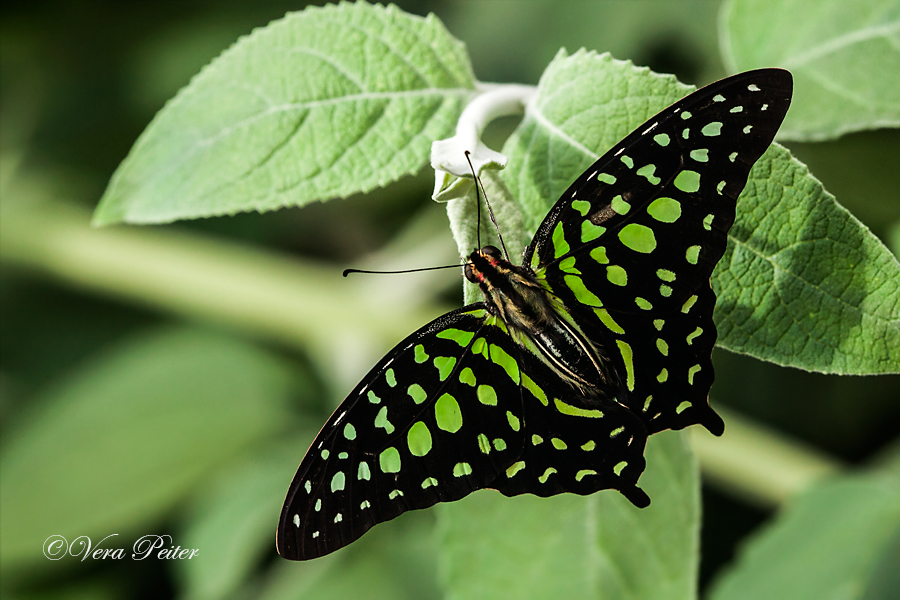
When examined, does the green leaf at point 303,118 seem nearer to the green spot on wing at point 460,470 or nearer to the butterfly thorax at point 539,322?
the butterfly thorax at point 539,322

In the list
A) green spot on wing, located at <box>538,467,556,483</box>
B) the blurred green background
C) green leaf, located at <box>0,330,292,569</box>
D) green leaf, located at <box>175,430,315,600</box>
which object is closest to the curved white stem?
green spot on wing, located at <box>538,467,556,483</box>

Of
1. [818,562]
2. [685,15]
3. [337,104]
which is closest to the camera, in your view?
[337,104]

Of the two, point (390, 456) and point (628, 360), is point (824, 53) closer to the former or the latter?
point (628, 360)

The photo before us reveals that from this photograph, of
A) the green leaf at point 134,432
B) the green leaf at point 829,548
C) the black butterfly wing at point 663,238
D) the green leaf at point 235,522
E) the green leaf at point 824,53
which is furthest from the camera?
the green leaf at point 134,432

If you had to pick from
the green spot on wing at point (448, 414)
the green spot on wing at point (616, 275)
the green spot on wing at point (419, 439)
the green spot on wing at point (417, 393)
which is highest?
the green spot on wing at point (616, 275)

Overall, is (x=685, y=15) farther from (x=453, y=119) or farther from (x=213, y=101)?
(x=213, y=101)

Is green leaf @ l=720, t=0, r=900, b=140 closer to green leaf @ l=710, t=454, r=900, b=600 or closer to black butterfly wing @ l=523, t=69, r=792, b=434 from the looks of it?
black butterfly wing @ l=523, t=69, r=792, b=434

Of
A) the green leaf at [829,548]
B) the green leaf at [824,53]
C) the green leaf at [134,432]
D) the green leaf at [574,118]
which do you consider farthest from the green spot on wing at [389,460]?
the green leaf at [134,432]

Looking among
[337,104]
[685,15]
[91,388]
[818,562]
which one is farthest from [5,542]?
[685,15]
